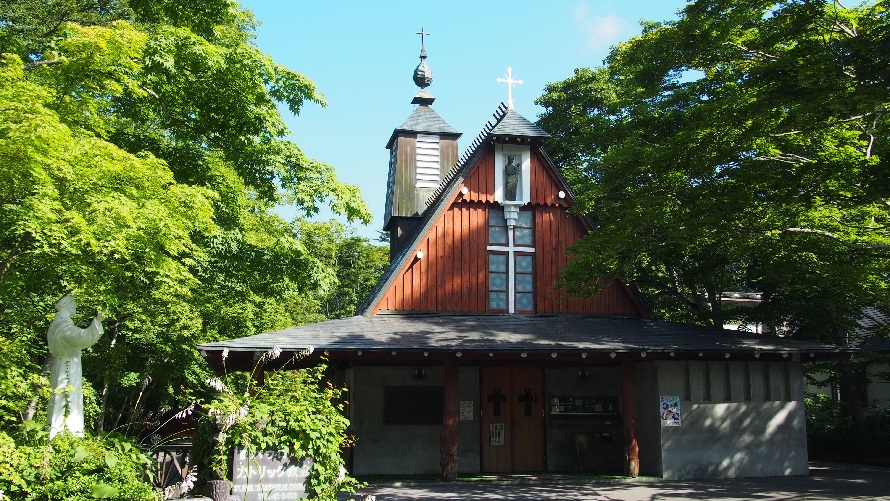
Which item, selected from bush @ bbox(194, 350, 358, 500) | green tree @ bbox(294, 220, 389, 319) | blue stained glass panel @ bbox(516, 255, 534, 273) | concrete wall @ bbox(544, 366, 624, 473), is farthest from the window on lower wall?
green tree @ bbox(294, 220, 389, 319)

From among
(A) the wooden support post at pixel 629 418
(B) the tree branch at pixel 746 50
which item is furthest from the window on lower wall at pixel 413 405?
(B) the tree branch at pixel 746 50

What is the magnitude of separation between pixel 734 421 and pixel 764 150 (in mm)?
5709

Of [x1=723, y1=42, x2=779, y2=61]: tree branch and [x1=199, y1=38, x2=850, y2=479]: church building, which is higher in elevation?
[x1=723, y1=42, x2=779, y2=61]: tree branch

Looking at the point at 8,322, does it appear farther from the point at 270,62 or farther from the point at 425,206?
the point at 425,206

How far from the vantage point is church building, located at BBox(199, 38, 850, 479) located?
15125 millimetres

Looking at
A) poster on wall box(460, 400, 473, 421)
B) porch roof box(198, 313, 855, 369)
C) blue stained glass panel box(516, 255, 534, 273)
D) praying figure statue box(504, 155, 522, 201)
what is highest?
praying figure statue box(504, 155, 522, 201)

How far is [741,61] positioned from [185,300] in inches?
509

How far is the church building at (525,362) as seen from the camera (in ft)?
49.6

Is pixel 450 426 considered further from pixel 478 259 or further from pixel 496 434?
pixel 478 259

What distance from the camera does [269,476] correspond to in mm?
8609

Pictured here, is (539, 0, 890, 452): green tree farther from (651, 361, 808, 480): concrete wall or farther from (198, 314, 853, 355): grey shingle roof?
(651, 361, 808, 480): concrete wall

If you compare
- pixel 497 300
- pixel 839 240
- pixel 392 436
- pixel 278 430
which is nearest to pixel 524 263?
pixel 497 300

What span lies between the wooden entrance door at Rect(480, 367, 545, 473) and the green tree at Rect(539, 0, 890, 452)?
259 centimetres

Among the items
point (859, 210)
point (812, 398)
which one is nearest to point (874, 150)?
point (859, 210)
